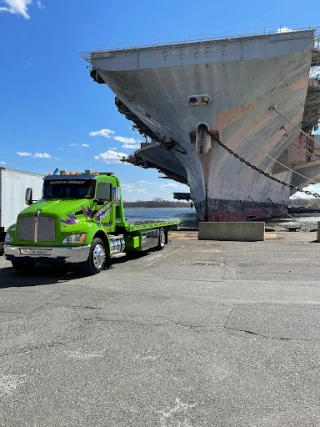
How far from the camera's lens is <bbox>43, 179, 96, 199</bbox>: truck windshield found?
375 inches

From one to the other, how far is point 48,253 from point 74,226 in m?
0.82

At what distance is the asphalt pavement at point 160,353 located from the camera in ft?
9.28

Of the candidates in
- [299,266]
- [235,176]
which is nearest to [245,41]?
[235,176]

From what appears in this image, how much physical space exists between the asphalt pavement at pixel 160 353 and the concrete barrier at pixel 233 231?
340 inches

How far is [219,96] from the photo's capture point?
73.6 ft

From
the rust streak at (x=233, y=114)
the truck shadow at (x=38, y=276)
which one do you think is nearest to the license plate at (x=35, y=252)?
the truck shadow at (x=38, y=276)

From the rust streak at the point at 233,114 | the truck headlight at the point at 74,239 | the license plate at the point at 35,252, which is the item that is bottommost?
the license plate at the point at 35,252

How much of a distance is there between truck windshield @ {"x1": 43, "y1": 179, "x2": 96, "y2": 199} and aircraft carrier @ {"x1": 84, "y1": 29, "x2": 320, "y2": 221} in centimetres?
1389

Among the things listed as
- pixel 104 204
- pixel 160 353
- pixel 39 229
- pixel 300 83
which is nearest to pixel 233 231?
pixel 104 204

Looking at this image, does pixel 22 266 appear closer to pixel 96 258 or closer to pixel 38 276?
pixel 38 276

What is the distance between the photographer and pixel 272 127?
26.3 metres

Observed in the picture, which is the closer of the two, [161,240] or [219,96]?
[161,240]

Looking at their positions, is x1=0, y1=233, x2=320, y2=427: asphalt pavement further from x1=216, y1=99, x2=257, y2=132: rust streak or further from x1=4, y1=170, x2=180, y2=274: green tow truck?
x1=216, y1=99, x2=257, y2=132: rust streak

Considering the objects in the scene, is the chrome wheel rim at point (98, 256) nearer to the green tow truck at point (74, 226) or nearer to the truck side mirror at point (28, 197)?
the green tow truck at point (74, 226)
